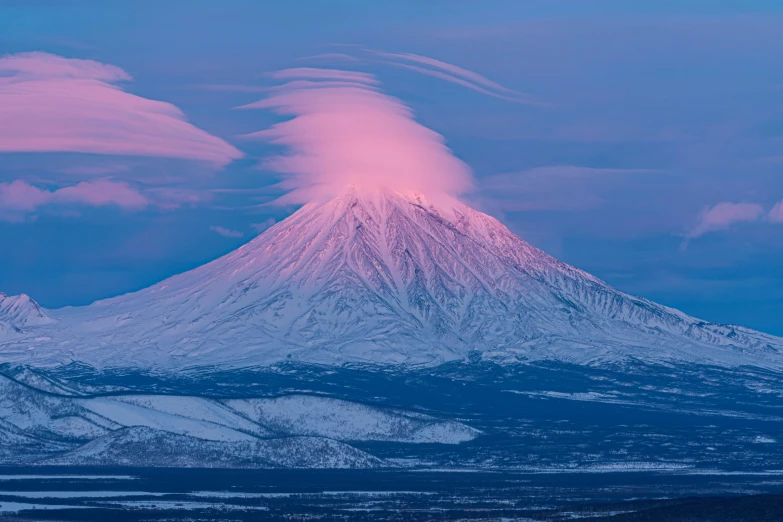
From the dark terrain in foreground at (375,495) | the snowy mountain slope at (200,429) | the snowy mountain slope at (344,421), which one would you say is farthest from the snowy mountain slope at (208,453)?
the snowy mountain slope at (344,421)

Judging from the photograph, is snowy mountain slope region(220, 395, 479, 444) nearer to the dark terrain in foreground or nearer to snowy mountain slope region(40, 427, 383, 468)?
snowy mountain slope region(40, 427, 383, 468)

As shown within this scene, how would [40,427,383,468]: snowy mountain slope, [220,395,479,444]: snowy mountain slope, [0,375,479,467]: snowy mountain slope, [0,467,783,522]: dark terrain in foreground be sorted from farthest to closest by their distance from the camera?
1. [220,395,479,444]: snowy mountain slope
2. [0,375,479,467]: snowy mountain slope
3. [40,427,383,468]: snowy mountain slope
4. [0,467,783,522]: dark terrain in foreground

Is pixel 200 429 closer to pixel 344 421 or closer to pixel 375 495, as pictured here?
pixel 344 421

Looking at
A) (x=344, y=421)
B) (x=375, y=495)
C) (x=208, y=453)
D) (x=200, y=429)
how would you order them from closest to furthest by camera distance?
(x=375, y=495), (x=208, y=453), (x=200, y=429), (x=344, y=421)

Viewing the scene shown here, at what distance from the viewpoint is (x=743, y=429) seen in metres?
178

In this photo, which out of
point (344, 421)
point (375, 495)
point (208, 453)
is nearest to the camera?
point (375, 495)

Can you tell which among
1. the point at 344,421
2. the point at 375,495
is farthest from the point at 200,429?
the point at 375,495

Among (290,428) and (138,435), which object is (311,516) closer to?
A: (138,435)

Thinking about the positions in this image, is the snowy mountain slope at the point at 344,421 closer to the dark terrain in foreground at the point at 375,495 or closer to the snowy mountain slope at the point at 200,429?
the snowy mountain slope at the point at 200,429

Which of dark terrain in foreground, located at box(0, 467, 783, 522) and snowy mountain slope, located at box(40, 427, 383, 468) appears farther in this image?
snowy mountain slope, located at box(40, 427, 383, 468)

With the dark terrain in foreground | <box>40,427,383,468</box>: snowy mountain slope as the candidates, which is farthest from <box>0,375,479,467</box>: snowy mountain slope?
the dark terrain in foreground

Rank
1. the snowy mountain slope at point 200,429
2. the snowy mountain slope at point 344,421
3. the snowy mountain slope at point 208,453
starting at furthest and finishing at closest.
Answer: the snowy mountain slope at point 344,421, the snowy mountain slope at point 200,429, the snowy mountain slope at point 208,453

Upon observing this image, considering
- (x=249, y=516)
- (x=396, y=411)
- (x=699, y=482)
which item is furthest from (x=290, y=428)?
(x=249, y=516)

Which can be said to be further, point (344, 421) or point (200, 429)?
point (344, 421)
